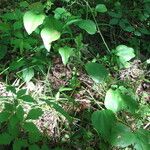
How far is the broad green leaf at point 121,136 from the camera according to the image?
1.58 m

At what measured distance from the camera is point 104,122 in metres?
1.69

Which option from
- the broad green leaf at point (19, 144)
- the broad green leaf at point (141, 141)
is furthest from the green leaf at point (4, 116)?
the broad green leaf at point (141, 141)

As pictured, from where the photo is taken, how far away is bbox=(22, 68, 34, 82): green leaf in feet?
6.90

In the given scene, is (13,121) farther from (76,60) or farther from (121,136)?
(76,60)

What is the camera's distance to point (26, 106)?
6.46 feet

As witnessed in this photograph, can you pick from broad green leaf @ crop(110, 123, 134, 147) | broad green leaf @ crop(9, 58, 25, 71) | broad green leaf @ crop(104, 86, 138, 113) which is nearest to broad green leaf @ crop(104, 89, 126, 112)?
broad green leaf @ crop(104, 86, 138, 113)

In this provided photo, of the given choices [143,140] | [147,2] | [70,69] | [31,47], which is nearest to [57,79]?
[70,69]

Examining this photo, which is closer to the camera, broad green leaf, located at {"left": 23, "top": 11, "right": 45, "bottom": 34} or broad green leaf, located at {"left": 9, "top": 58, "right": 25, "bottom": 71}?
broad green leaf, located at {"left": 23, "top": 11, "right": 45, "bottom": 34}

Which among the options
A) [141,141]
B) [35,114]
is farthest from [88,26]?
[141,141]

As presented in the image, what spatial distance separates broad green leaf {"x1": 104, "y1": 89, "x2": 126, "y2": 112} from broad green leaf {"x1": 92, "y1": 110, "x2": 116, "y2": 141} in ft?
0.12

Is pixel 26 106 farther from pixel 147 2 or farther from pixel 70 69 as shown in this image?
pixel 147 2

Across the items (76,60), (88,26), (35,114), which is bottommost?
(76,60)

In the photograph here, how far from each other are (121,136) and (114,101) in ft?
0.72

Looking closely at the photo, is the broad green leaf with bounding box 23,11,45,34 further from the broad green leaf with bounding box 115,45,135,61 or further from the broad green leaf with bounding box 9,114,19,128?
the broad green leaf with bounding box 115,45,135,61
